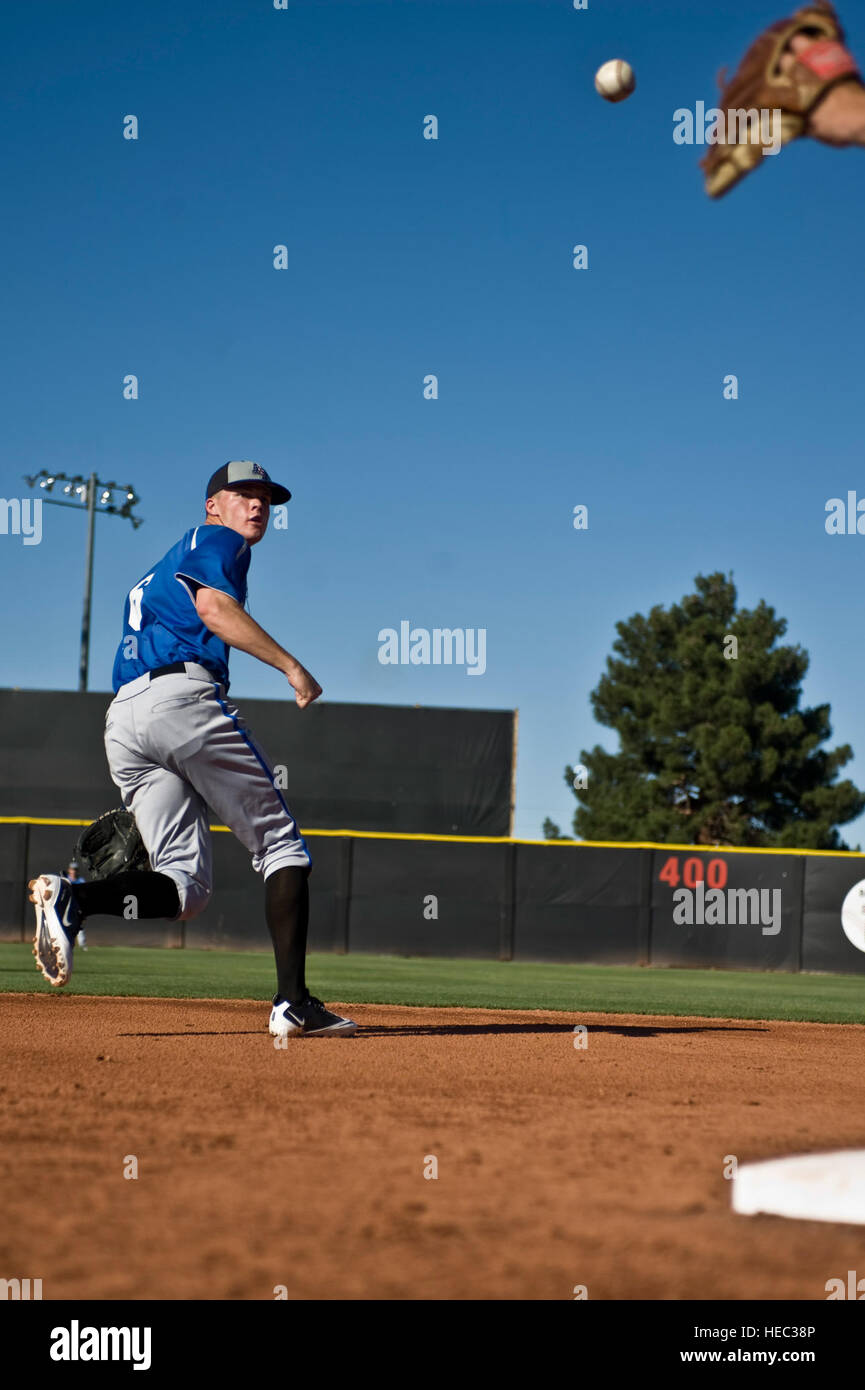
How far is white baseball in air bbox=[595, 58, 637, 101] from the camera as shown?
642cm

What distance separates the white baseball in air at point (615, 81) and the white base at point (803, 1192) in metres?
5.53

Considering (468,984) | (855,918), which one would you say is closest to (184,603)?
(468,984)

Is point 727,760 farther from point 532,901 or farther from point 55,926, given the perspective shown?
point 55,926

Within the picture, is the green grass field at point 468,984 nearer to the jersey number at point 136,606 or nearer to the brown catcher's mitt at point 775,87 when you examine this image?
the jersey number at point 136,606

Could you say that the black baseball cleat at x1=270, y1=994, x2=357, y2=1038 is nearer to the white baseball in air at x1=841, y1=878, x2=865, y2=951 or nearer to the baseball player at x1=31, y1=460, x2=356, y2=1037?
the baseball player at x1=31, y1=460, x2=356, y2=1037

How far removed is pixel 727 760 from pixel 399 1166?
37777 mm

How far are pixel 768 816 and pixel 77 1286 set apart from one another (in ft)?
131

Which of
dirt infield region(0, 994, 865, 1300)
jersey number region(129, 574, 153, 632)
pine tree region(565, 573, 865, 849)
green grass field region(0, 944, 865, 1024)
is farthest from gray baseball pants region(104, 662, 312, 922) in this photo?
pine tree region(565, 573, 865, 849)

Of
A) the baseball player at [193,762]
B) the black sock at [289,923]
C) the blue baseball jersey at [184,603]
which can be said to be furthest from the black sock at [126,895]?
the blue baseball jersey at [184,603]

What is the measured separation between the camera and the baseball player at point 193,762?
173 inches

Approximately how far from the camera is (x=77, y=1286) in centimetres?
176
